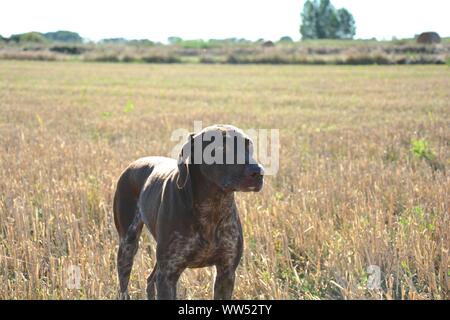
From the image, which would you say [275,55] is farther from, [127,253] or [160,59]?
[127,253]

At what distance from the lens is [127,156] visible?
1006 centimetres

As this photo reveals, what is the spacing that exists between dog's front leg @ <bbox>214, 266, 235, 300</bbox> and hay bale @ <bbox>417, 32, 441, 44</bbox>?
6289 cm

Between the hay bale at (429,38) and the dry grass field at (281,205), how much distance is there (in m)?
48.6

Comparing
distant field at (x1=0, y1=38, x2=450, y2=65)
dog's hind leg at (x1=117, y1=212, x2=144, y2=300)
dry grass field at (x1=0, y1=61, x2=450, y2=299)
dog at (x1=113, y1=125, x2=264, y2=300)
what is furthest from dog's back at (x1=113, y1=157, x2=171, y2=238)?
distant field at (x1=0, y1=38, x2=450, y2=65)

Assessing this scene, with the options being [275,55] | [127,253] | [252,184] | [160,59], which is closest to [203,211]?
[252,184]

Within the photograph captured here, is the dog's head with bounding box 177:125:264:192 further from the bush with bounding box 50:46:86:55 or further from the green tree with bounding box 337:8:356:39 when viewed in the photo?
the green tree with bounding box 337:8:356:39

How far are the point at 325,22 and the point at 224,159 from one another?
11550cm

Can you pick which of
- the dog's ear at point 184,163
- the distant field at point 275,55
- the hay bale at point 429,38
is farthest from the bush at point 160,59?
the dog's ear at point 184,163

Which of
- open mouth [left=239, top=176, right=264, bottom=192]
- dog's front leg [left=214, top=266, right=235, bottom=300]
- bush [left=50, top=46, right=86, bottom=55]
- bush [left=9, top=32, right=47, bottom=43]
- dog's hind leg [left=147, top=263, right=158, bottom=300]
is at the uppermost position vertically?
bush [left=9, top=32, right=47, bottom=43]

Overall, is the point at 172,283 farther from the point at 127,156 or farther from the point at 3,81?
the point at 3,81

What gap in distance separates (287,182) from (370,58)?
140 ft

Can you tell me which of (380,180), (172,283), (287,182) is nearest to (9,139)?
(287,182)

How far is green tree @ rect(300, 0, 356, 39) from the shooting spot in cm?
11138

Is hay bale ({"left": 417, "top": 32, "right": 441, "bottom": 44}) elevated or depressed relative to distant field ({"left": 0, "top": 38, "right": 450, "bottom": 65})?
elevated
